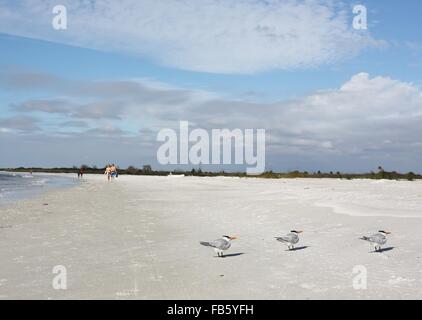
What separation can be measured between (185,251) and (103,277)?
2.73 m

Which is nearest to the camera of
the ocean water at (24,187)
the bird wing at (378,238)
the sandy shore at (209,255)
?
the sandy shore at (209,255)

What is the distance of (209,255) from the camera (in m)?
10.3

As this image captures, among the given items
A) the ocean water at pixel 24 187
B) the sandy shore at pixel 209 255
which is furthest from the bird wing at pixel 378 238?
the ocean water at pixel 24 187

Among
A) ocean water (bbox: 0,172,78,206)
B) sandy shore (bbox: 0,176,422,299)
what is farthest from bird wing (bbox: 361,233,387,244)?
ocean water (bbox: 0,172,78,206)

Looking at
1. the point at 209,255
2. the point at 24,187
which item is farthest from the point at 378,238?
the point at 24,187

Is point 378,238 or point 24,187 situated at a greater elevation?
point 378,238

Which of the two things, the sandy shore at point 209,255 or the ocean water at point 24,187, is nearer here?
the sandy shore at point 209,255

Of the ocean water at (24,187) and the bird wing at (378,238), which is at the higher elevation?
the bird wing at (378,238)

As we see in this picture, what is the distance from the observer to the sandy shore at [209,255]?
294 inches

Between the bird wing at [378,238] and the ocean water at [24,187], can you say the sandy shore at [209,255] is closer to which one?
the bird wing at [378,238]

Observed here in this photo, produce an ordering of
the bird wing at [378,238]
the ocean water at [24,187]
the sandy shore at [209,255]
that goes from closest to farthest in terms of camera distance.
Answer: the sandy shore at [209,255]
the bird wing at [378,238]
the ocean water at [24,187]

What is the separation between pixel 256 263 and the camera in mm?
9375

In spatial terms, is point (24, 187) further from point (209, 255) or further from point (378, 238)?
point (378, 238)
